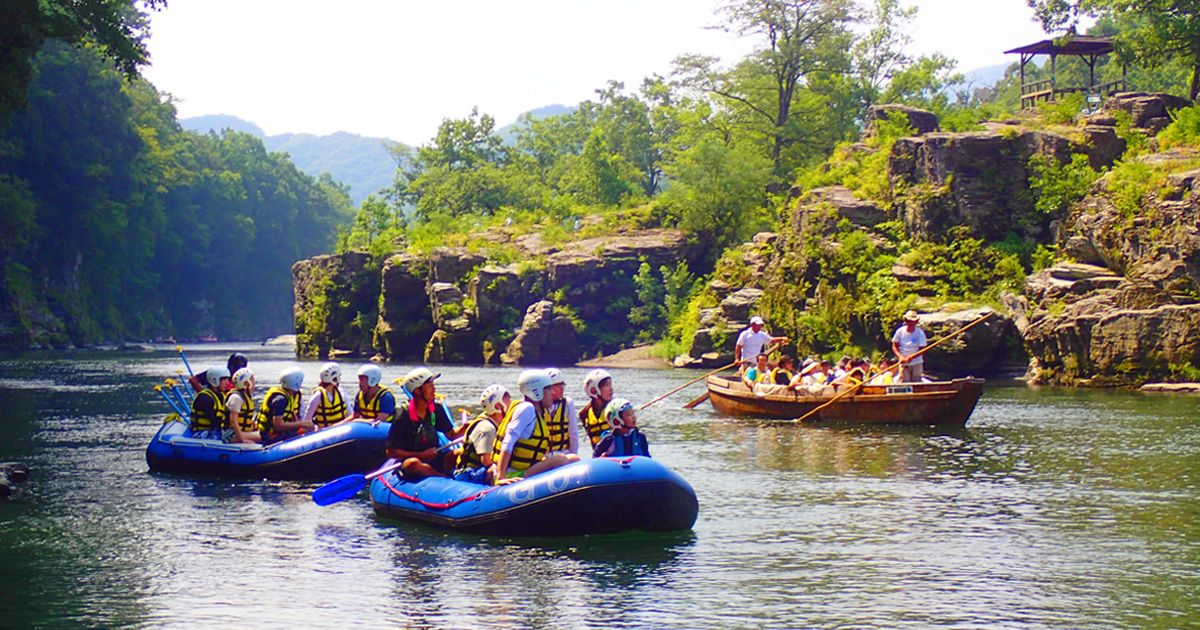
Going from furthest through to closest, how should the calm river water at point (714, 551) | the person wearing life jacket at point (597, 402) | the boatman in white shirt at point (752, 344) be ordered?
1. the boatman in white shirt at point (752, 344)
2. the person wearing life jacket at point (597, 402)
3. the calm river water at point (714, 551)

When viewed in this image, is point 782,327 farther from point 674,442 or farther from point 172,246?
point 172,246

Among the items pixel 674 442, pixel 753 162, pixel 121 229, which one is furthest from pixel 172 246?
pixel 674 442

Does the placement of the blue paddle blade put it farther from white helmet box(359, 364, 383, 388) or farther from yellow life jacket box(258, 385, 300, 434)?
yellow life jacket box(258, 385, 300, 434)

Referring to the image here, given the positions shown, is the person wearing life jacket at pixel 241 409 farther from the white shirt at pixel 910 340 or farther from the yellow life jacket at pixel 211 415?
the white shirt at pixel 910 340

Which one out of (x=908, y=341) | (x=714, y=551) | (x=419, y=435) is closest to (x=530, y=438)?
(x=419, y=435)

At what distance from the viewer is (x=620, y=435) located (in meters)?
14.4

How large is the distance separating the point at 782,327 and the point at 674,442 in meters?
27.6

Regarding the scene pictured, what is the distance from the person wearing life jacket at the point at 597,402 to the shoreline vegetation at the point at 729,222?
24.5 metres

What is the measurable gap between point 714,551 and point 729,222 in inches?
2037

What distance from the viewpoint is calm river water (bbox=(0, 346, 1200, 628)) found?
451 inches

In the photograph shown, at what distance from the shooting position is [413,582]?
12.6 metres

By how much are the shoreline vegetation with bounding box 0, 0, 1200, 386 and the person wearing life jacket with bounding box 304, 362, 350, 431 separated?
78.6 feet

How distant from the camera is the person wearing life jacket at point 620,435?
Answer: 14.4 m

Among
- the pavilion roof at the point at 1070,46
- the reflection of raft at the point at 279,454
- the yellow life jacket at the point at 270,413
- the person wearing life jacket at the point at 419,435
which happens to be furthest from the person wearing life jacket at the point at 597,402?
the pavilion roof at the point at 1070,46
